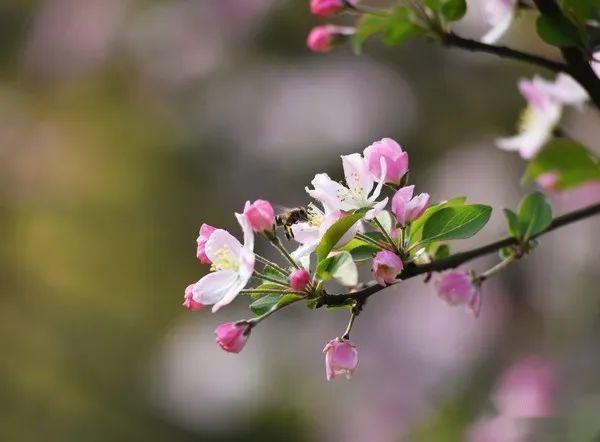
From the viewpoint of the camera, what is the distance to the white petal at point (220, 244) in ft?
2.15

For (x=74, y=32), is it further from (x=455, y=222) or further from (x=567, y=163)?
(x=455, y=222)

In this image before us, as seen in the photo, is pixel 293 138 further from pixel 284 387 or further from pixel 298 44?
pixel 284 387

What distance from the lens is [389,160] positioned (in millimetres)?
652

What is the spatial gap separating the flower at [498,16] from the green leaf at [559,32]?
0.35ft

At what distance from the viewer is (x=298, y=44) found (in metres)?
3.13

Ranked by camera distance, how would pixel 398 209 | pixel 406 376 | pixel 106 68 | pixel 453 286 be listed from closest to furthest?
pixel 398 209 < pixel 453 286 < pixel 406 376 < pixel 106 68

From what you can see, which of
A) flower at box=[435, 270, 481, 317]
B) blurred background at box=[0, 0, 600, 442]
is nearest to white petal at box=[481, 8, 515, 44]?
flower at box=[435, 270, 481, 317]

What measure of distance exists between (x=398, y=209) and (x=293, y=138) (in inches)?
96.6

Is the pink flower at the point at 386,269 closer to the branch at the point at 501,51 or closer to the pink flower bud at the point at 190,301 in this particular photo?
the pink flower bud at the point at 190,301

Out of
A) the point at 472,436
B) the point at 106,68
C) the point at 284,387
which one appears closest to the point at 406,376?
the point at 284,387

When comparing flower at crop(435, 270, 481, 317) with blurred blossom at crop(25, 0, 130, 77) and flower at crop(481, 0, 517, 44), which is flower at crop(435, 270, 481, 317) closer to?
flower at crop(481, 0, 517, 44)

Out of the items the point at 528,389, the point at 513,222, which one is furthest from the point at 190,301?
the point at 528,389

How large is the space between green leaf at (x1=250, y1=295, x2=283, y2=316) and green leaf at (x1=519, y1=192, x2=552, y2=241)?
0.63ft

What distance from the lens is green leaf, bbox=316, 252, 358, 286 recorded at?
2.06 feet
